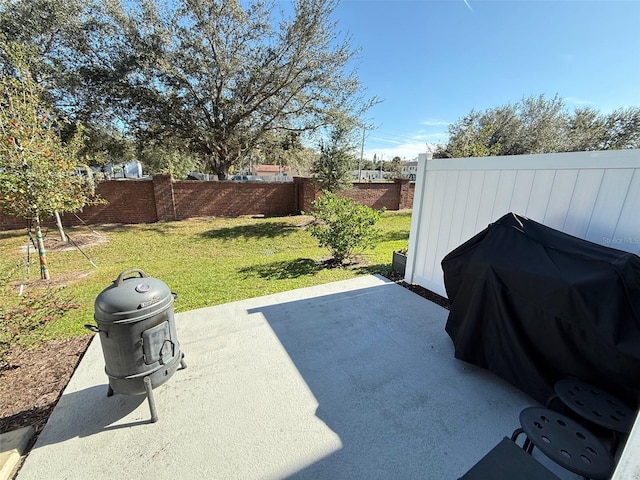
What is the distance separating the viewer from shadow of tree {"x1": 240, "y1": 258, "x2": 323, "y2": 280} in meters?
5.11

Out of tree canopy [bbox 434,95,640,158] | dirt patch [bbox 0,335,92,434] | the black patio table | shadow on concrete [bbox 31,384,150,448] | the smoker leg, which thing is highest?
tree canopy [bbox 434,95,640,158]

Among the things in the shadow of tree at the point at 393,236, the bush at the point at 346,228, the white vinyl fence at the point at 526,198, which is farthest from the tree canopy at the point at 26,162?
the shadow of tree at the point at 393,236

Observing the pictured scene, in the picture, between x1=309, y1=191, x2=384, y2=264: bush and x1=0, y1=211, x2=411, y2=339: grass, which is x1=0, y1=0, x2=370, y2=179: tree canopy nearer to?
x1=0, y1=211, x2=411, y2=339: grass

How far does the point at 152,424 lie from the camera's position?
196 cm

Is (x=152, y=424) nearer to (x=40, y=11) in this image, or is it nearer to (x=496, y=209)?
(x=496, y=209)

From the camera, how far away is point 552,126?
13648mm

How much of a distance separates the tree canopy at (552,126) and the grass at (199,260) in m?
9.29

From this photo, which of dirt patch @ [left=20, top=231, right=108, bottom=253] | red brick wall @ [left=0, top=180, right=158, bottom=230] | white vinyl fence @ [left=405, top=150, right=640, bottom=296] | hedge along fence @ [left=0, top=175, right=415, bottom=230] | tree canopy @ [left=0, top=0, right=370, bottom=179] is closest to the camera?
white vinyl fence @ [left=405, top=150, right=640, bottom=296]

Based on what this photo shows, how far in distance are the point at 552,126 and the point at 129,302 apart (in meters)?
18.5

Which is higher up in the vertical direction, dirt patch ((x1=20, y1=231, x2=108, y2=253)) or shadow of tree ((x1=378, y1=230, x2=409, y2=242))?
shadow of tree ((x1=378, y1=230, x2=409, y2=242))

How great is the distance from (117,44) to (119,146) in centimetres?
371

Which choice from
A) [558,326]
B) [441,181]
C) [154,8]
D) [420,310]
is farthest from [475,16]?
[154,8]

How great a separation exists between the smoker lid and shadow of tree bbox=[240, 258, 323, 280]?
10.0 ft

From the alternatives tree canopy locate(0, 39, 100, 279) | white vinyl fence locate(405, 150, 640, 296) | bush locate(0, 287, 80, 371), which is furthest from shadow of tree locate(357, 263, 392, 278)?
tree canopy locate(0, 39, 100, 279)
